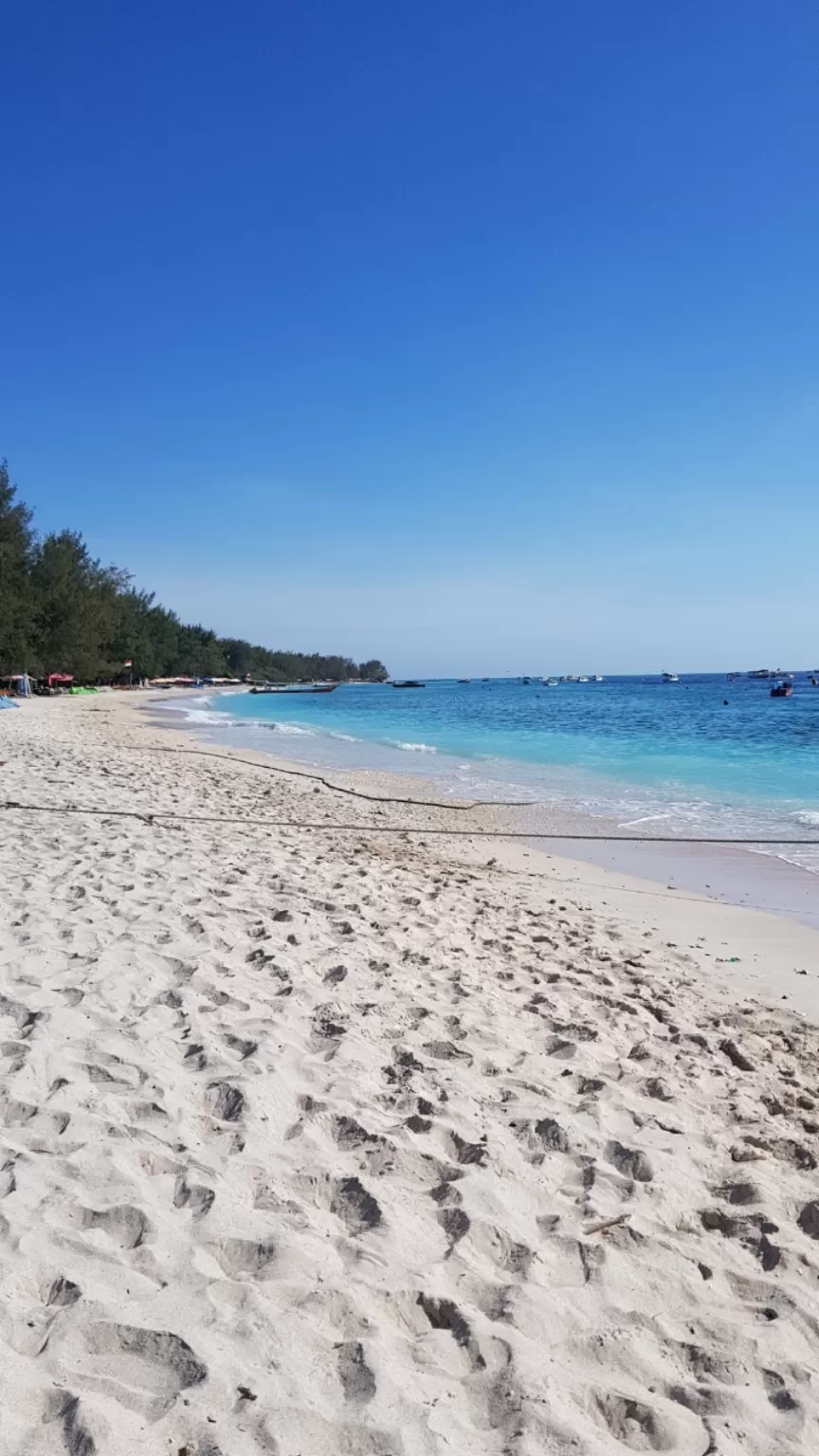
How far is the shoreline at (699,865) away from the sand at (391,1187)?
7.63ft

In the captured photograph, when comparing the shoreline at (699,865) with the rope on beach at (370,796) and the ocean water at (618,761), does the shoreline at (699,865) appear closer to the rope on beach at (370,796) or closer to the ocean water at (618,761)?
the ocean water at (618,761)

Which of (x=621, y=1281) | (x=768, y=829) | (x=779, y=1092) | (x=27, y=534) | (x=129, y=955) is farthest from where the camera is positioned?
(x=27, y=534)

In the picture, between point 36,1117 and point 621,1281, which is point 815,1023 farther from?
point 36,1117

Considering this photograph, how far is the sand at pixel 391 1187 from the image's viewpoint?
217 centimetres

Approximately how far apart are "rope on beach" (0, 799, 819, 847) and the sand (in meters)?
4.13

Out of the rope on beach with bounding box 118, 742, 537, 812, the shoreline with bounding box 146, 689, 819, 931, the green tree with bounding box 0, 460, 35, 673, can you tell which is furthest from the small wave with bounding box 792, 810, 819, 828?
the green tree with bounding box 0, 460, 35, 673

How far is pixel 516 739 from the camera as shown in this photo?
34219 mm

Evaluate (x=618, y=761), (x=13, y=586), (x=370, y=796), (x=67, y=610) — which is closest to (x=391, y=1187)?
(x=370, y=796)

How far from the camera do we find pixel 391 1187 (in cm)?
310

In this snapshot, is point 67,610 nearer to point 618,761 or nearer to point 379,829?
point 618,761

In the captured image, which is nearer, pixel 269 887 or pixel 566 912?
A: pixel 269 887

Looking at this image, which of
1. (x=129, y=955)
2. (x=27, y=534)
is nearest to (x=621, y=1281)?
(x=129, y=955)

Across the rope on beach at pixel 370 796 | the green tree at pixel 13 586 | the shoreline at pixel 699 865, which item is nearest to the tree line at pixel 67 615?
the green tree at pixel 13 586

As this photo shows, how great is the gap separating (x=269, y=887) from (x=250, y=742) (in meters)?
23.2
